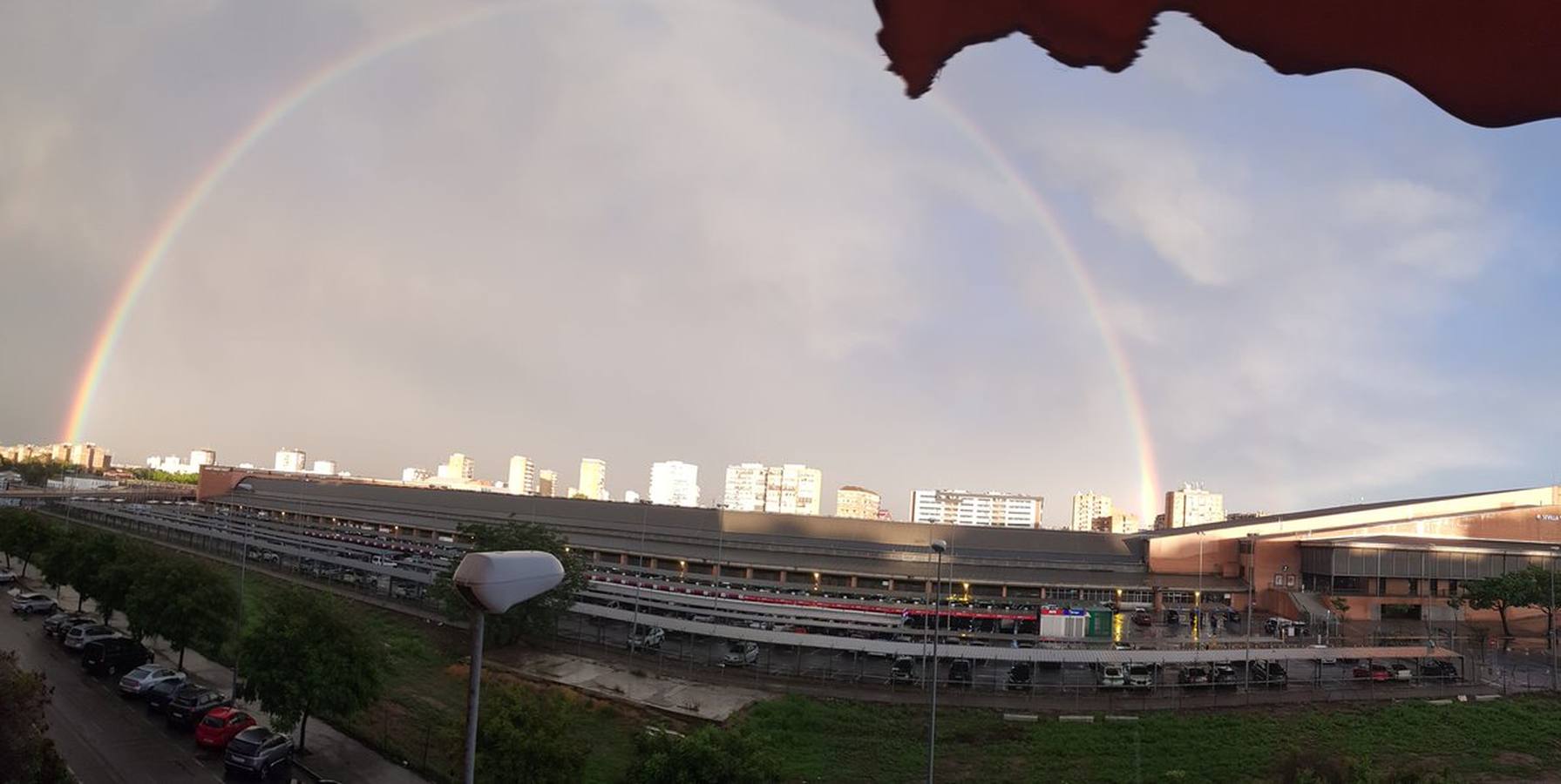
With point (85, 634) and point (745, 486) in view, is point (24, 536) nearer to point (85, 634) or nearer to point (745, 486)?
point (85, 634)

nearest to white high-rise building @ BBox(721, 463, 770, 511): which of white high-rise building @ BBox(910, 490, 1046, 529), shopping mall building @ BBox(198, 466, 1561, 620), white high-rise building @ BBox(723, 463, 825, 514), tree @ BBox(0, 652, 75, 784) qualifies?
white high-rise building @ BBox(723, 463, 825, 514)

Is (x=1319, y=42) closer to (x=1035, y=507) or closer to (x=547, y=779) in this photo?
(x=547, y=779)

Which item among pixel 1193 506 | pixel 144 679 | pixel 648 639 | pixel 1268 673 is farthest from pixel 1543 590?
pixel 1193 506

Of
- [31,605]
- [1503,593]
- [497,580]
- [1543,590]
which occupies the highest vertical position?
[497,580]

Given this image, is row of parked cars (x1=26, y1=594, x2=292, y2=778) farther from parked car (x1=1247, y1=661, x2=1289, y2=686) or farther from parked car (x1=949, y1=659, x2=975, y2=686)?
parked car (x1=1247, y1=661, x2=1289, y2=686)

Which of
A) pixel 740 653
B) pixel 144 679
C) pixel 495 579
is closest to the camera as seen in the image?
pixel 495 579

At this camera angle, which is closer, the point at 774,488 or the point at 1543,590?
the point at 1543,590
